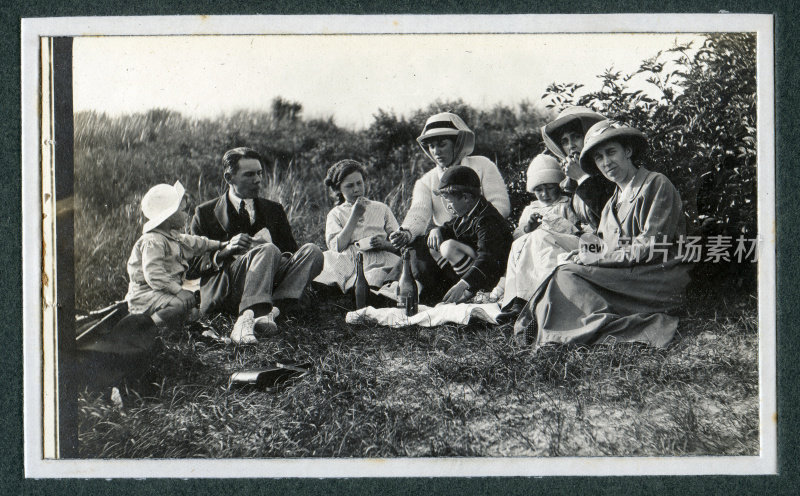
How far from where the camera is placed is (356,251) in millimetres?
3875

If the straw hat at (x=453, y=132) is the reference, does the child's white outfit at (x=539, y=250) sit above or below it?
below

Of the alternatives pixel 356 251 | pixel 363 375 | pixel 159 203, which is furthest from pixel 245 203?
pixel 363 375

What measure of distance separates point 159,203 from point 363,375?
1529mm

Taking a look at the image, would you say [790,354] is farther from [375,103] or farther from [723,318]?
[375,103]

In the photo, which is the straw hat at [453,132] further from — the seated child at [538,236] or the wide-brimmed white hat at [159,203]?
the wide-brimmed white hat at [159,203]

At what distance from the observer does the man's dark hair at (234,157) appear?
152 inches

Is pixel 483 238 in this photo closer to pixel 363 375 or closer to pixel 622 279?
pixel 622 279

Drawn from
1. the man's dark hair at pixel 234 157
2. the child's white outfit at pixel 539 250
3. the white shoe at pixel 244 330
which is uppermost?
the man's dark hair at pixel 234 157

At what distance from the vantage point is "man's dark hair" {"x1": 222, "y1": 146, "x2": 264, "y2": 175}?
3855 millimetres

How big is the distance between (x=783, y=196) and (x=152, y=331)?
3.74m

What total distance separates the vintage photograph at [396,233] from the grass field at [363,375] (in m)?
0.01

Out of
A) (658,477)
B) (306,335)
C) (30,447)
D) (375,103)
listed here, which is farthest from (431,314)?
(30,447)

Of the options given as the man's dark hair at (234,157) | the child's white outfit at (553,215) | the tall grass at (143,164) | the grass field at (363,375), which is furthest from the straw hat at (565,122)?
the man's dark hair at (234,157)

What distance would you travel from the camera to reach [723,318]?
3803 mm
